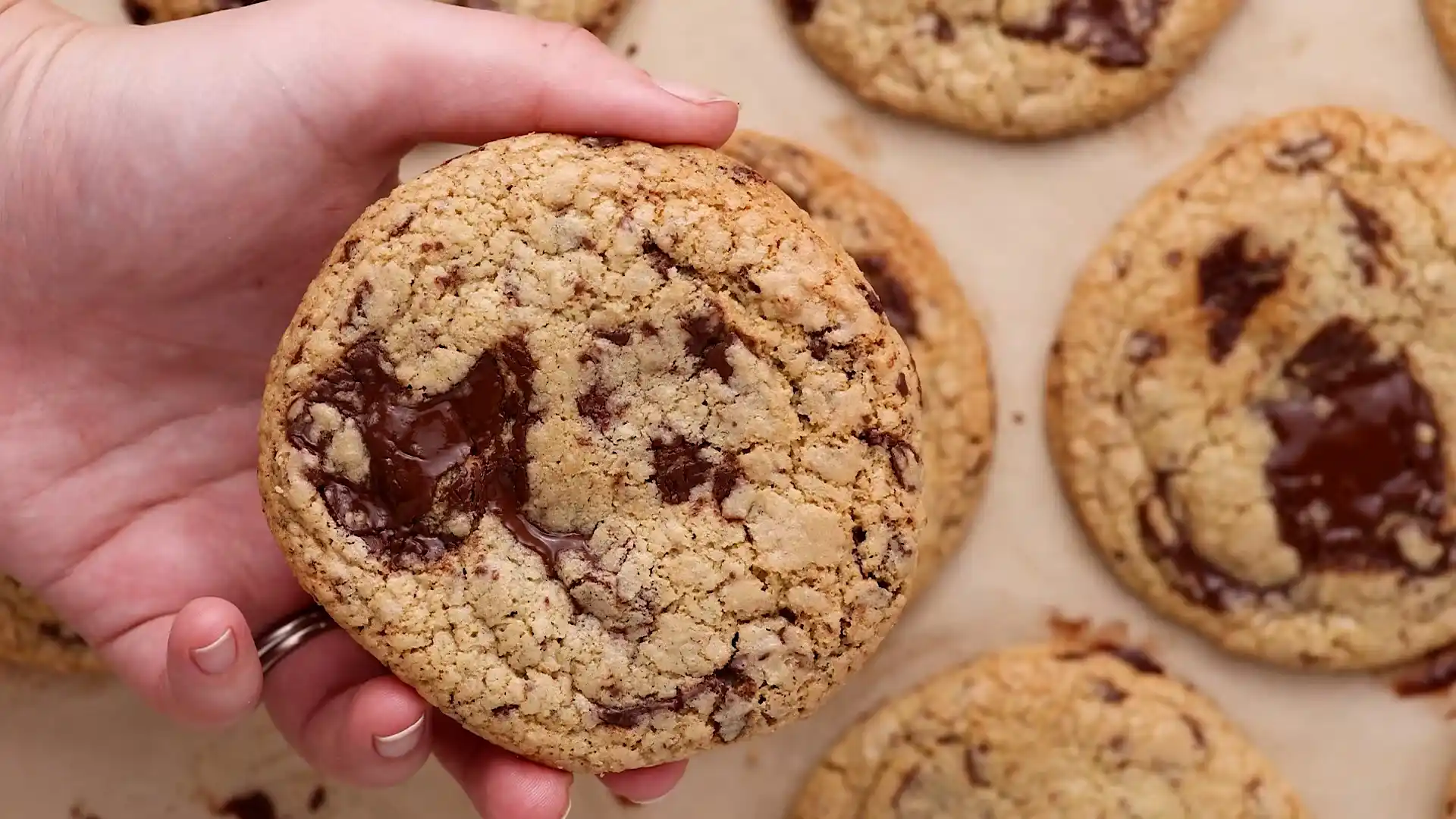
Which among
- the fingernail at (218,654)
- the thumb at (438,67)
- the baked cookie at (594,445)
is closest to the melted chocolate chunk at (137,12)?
the thumb at (438,67)

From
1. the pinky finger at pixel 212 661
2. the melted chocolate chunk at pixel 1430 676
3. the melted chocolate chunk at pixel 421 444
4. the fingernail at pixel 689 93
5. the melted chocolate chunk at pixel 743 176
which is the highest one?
the fingernail at pixel 689 93

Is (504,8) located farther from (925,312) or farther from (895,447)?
(895,447)

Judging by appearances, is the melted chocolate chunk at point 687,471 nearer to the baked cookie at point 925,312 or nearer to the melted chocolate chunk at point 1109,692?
the baked cookie at point 925,312

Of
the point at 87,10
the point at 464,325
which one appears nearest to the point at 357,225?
the point at 464,325

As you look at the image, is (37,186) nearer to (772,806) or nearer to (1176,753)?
(772,806)

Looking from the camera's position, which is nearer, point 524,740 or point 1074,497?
point 524,740

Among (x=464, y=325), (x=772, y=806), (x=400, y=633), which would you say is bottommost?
(x=772, y=806)

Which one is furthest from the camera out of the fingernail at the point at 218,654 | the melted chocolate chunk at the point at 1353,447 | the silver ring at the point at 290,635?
the melted chocolate chunk at the point at 1353,447
